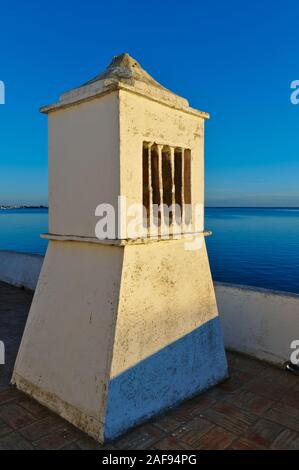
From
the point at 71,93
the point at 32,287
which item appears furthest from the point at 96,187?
the point at 32,287

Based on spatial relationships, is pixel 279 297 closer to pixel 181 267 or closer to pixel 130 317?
pixel 181 267

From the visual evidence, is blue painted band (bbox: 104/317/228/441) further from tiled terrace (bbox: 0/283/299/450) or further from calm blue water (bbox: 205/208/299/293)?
calm blue water (bbox: 205/208/299/293)

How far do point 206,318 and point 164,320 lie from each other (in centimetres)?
61

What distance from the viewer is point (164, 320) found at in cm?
302

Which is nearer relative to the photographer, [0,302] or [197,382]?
[197,382]

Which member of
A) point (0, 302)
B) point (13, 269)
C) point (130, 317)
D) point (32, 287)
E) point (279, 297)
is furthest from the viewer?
point (13, 269)

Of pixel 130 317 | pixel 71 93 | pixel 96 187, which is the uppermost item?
pixel 71 93

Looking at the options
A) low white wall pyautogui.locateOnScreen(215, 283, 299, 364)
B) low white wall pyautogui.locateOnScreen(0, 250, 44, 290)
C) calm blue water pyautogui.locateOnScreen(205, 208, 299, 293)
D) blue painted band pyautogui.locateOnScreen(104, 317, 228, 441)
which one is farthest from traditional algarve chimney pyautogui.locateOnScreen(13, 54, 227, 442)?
calm blue water pyautogui.locateOnScreen(205, 208, 299, 293)

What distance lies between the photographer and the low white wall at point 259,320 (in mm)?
3750

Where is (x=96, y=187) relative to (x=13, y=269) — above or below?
above

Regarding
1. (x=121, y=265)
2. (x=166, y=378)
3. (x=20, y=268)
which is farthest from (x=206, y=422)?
(x=20, y=268)

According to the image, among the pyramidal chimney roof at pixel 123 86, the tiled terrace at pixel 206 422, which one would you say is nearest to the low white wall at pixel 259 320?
the tiled terrace at pixel 206 422

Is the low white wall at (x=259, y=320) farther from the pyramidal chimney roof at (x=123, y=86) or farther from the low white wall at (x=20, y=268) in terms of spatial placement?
the low white wall at (x=20, y=268)

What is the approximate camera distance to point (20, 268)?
25.4ft
